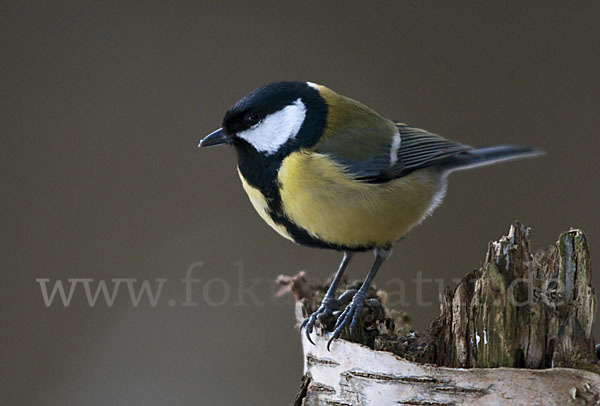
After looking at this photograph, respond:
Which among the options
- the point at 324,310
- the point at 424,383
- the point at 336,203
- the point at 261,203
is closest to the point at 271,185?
the point at 261,203

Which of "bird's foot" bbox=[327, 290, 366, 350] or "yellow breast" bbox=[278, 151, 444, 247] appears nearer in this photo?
"bird's foot" bbox=[327, 290, 366, 350]

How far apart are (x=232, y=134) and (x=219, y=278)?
1327mm

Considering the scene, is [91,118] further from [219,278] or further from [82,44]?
[219,278]

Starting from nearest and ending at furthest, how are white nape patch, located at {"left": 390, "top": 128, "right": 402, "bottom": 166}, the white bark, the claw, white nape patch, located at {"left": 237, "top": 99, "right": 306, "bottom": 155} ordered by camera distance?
the white bark, the claw, white nape patch, located at {"left": 237, "top": 99, "right": 306, "bottom": 155}, white nape patch, located at {"left": 390, "top": 128, "right": 402, "bottom": 166}

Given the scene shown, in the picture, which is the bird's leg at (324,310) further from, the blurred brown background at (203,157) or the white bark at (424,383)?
the blurred brown background at (203,157)

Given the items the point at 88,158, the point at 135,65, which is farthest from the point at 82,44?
the point at 88,158

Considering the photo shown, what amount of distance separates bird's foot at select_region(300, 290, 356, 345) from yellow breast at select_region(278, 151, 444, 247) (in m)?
0.16

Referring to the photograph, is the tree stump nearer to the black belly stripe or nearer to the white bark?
the white bark

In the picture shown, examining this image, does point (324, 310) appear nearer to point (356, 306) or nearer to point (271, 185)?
point (356, 306)

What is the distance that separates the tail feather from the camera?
190cm

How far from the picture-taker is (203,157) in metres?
3.04

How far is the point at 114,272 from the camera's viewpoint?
2.75 meters

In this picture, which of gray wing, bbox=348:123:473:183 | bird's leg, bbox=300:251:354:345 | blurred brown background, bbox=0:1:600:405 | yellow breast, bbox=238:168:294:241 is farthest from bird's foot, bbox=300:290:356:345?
blurred brown background, bbox=0:1:600:405

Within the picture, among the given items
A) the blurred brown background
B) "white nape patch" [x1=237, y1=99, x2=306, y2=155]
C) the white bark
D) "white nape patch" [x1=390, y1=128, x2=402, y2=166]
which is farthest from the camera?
the blurred brown background
